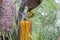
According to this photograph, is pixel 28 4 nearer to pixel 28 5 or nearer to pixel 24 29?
pixel 28 5

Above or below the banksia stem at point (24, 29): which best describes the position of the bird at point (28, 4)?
above

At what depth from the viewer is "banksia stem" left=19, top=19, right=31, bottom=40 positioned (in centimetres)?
76

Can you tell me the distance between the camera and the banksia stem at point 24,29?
76cm

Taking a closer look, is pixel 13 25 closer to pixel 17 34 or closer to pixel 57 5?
pixel 17 34

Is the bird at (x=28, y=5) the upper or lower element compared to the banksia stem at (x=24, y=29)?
upper

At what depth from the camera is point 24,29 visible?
0.77 m

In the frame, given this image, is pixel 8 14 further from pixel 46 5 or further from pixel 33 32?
pixel 46 5

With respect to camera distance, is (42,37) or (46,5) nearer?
(42,37)

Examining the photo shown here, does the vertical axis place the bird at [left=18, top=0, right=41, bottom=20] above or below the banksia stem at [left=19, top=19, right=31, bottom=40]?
above

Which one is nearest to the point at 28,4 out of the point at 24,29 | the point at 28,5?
the point at 28,5

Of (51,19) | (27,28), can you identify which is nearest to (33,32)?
(27,28)

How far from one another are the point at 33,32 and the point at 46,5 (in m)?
0.24

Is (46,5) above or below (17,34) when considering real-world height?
above

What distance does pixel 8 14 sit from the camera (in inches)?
30.6
